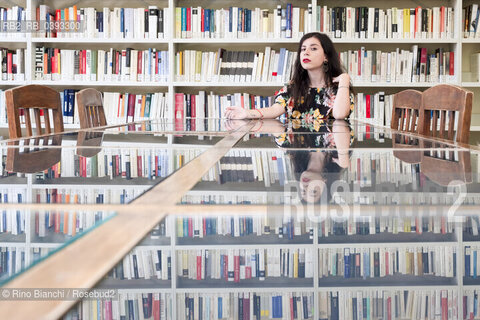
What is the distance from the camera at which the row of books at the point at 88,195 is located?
1.29 ft

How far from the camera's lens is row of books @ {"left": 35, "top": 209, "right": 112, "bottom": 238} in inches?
11.6

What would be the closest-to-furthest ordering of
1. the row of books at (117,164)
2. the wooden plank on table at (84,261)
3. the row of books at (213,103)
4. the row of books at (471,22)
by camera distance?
the wooden plank on table at (84,261) < the row of books at (117,164) < the row of books at (471,22) < the row of books at (213,103)

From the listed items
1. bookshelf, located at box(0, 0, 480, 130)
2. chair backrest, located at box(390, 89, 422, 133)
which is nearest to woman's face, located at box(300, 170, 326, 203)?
chair backrest, located at box(390, 89, 422, 133)

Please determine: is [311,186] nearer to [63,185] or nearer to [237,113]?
[63,185]

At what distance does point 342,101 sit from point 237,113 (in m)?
0.49

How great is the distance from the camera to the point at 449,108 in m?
1.61

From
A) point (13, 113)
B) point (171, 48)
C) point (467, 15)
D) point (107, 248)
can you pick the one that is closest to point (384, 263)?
point (107, 248)

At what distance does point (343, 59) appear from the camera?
3287 mm

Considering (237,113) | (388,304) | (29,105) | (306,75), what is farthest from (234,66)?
(388,304)

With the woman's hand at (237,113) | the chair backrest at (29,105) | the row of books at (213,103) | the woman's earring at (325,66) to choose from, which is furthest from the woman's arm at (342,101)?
the chair backrest at (29,105)

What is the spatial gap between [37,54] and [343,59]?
1.95 m

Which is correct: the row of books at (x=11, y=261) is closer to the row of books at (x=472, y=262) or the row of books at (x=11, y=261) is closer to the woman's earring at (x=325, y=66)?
the row of books at (x=472, y=262)

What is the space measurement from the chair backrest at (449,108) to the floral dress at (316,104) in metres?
0.66

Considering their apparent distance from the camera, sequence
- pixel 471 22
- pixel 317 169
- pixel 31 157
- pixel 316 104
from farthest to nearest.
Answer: pixel 471 22 < pixel 316 104 < pixel 31 157 < pixel 317 169
